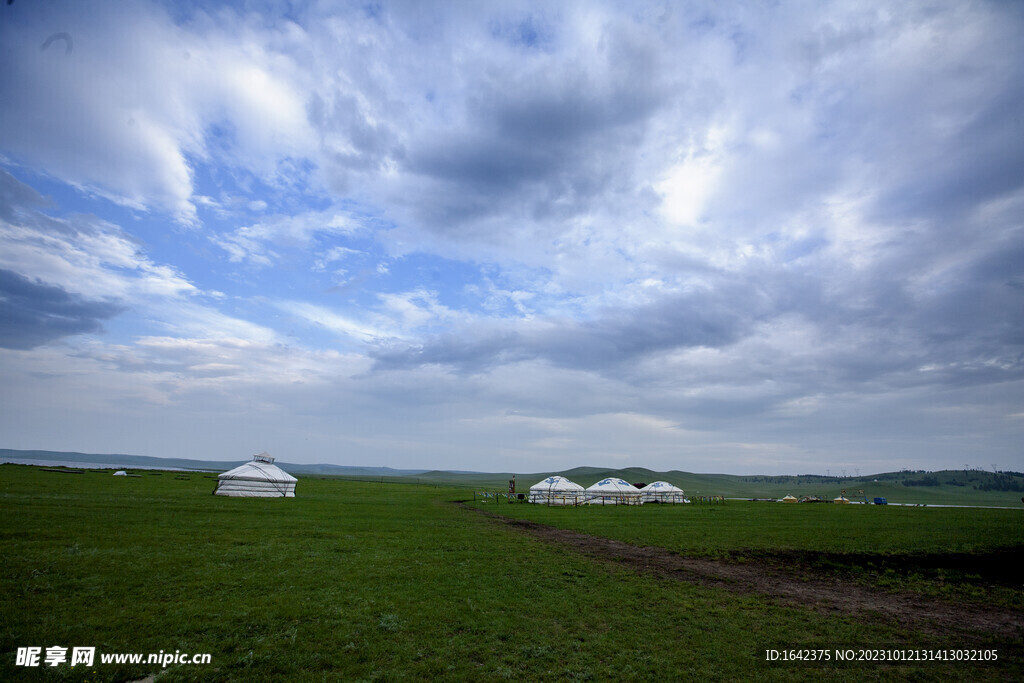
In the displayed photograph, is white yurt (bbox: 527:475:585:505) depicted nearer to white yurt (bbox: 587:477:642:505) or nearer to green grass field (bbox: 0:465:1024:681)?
white yurt (bbox: 587:477:642:505)

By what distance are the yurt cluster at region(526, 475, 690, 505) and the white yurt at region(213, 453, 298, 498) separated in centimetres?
3105

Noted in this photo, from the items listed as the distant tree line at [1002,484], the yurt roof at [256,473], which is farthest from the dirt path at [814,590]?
the distant tree line at [1002,484]

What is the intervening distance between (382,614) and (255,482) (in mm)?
43459

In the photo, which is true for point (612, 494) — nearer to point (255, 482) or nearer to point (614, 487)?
point (614, 487)

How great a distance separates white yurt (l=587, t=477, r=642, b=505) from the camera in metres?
61.8

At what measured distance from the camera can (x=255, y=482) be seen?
46.8 m

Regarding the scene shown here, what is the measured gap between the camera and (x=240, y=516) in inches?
1131

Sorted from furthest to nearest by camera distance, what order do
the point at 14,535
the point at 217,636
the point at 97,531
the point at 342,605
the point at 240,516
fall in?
the point at 240,516
the point at 97,531
the point at 14,535
the point at 342,605
the point at 217,636

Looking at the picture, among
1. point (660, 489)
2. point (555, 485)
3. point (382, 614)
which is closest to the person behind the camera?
point (382, 614)

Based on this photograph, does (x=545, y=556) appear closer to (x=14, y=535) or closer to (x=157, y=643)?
(x=157, y=643)

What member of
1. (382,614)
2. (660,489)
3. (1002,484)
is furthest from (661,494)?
(1002,484)

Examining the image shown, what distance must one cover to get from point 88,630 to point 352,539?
13.8 meters

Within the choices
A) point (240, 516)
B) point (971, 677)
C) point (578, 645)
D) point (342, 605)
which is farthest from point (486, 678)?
point (240, 516)

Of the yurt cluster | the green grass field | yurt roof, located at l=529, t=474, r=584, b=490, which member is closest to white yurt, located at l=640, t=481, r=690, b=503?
the yurt cluster
